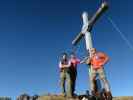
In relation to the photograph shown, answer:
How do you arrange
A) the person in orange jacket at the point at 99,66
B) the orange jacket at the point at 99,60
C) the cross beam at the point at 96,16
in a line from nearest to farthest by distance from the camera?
the person in orange jacket at the point at 99,66 < the orange jacket at the point at 99,60 < the cross beam at the point at 96,16

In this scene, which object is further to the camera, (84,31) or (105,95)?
(84,31)

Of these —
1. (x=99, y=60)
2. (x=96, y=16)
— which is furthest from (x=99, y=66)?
(x=96, y=16)

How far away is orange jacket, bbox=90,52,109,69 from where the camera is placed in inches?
506

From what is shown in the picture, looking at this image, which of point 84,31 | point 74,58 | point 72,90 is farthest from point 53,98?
point 84,31

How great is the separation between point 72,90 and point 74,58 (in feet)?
5.45

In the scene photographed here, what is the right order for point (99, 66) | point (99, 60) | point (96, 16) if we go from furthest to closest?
point (96, 16)
point (99, 60)
point (99, 66)

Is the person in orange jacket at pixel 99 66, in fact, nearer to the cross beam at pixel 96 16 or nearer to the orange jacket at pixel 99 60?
the orange jacket at pixel 99 60

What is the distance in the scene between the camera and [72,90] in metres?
14.2

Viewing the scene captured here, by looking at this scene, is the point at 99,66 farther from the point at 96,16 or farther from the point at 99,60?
the point at 96,16

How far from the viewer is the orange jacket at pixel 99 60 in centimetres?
1286

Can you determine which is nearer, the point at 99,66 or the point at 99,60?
the point at 99,66

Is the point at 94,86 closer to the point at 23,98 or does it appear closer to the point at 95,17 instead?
the point at 23,98

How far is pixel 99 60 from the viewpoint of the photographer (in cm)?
1298

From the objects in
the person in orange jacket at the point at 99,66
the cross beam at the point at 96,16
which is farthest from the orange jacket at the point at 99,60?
the cross beam at the point at 96,16
